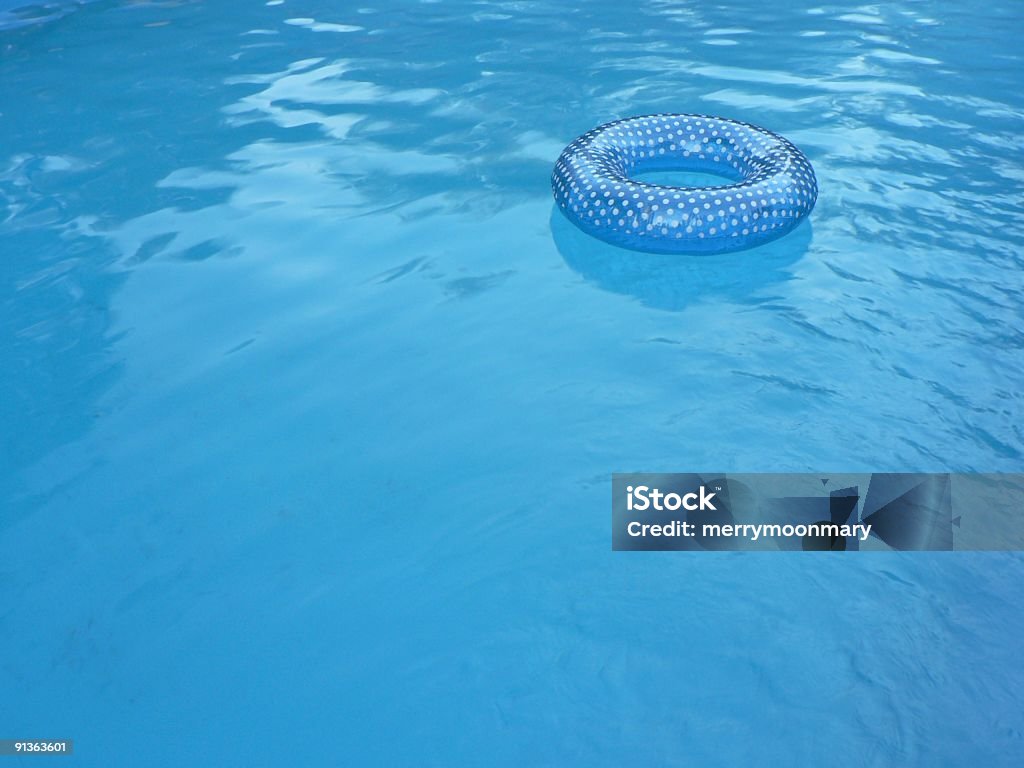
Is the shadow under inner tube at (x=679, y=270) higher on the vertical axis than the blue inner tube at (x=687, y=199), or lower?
lower

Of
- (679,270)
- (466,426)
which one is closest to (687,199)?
(679,270)

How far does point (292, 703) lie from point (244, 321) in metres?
1.92

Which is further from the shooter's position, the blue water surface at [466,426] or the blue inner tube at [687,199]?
the blue inner tube at [687,199]

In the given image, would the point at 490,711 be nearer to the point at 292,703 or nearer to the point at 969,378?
the point at 292,703

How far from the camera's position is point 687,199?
392 cm

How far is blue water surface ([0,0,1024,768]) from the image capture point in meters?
2.30

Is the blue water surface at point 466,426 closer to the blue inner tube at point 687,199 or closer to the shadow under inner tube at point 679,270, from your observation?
the shadow under inner tube at point 679,270

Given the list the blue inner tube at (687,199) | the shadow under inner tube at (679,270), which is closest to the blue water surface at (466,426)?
the shadow under inner tube at (679,270)

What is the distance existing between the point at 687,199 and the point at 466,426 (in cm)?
155

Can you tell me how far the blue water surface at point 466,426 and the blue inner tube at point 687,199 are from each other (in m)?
0.14

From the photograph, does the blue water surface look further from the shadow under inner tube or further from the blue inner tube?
the blue inner tube

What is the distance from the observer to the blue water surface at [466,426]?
2.30m

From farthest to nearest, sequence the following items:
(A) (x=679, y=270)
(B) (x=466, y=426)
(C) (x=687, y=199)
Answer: (A) (x=679, y=270)
(C) (x=687, y=199)
(B) (x=466, y=426)

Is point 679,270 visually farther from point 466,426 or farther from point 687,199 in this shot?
point 466,426
